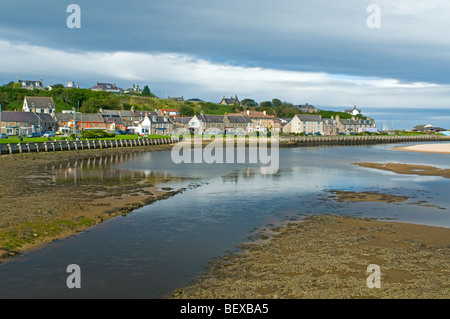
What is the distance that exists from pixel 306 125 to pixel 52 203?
14717 cm

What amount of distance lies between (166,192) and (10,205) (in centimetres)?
1039

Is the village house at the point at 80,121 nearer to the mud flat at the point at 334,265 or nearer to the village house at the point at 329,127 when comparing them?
the village house at the point at 329,127

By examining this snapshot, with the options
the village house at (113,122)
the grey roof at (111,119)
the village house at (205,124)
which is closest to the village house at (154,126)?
the village house at (113,122)

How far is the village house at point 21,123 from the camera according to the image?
95375mm

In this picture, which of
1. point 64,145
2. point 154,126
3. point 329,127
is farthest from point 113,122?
point 329,127

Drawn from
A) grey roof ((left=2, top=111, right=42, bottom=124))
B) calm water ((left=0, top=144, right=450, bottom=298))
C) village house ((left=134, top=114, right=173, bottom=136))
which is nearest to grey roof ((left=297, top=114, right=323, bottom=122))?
village house ((left=134, top=114, right=173, bottom=136))

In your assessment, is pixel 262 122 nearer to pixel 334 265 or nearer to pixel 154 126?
pixel 154 126

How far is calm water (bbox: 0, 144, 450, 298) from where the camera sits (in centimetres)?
1228

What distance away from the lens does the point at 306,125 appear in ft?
531

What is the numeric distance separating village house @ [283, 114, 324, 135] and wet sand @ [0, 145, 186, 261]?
131 meters

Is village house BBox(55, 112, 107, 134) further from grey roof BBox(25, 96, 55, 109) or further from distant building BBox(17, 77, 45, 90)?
distant building BBox(17, 77, 45, 90)

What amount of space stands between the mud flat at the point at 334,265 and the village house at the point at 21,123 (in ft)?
304
